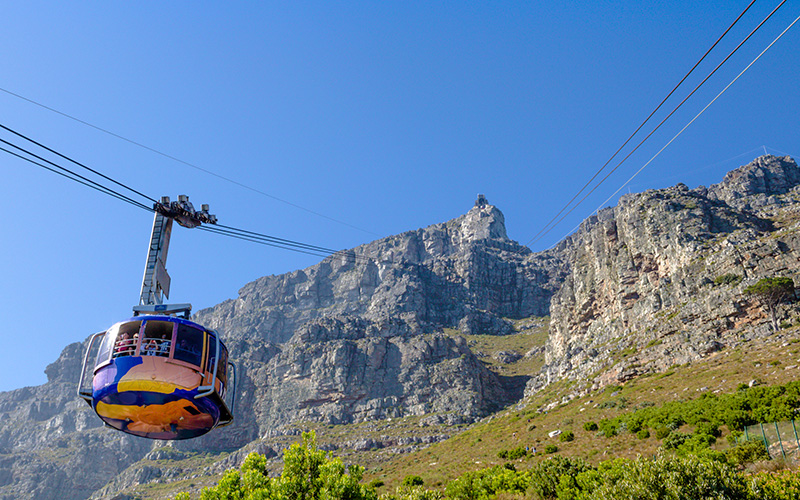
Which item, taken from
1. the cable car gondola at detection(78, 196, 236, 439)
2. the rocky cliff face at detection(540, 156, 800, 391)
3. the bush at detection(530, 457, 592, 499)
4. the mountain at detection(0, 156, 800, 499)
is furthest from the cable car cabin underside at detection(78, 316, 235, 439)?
the rocky cliff face at detection(540, 156, 800, 391)

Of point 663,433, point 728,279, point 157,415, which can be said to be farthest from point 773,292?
point 157,415

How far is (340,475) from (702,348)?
64069 millimetres

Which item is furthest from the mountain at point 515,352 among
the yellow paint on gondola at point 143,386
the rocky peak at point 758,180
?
the yellow paint on gondola at point 143,386

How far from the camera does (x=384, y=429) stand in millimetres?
127625

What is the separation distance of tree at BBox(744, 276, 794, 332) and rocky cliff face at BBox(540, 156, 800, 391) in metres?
1.49

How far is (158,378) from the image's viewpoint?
1711 cm

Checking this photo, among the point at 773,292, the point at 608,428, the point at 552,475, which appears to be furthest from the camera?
the point at 773,292

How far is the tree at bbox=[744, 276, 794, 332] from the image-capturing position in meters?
69.2

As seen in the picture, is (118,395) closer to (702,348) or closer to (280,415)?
(702,348)

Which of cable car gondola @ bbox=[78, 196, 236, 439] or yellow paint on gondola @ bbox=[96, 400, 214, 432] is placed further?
yellow paint on gondola @ bbox=[96, 400, 214, 432]

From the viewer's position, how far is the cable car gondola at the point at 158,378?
1714 cm

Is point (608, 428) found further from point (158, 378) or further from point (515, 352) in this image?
point (515, 352)

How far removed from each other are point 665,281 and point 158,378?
103 metres

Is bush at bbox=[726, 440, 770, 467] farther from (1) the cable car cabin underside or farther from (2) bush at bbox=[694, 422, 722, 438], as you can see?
(1) the cable car cabin underside
